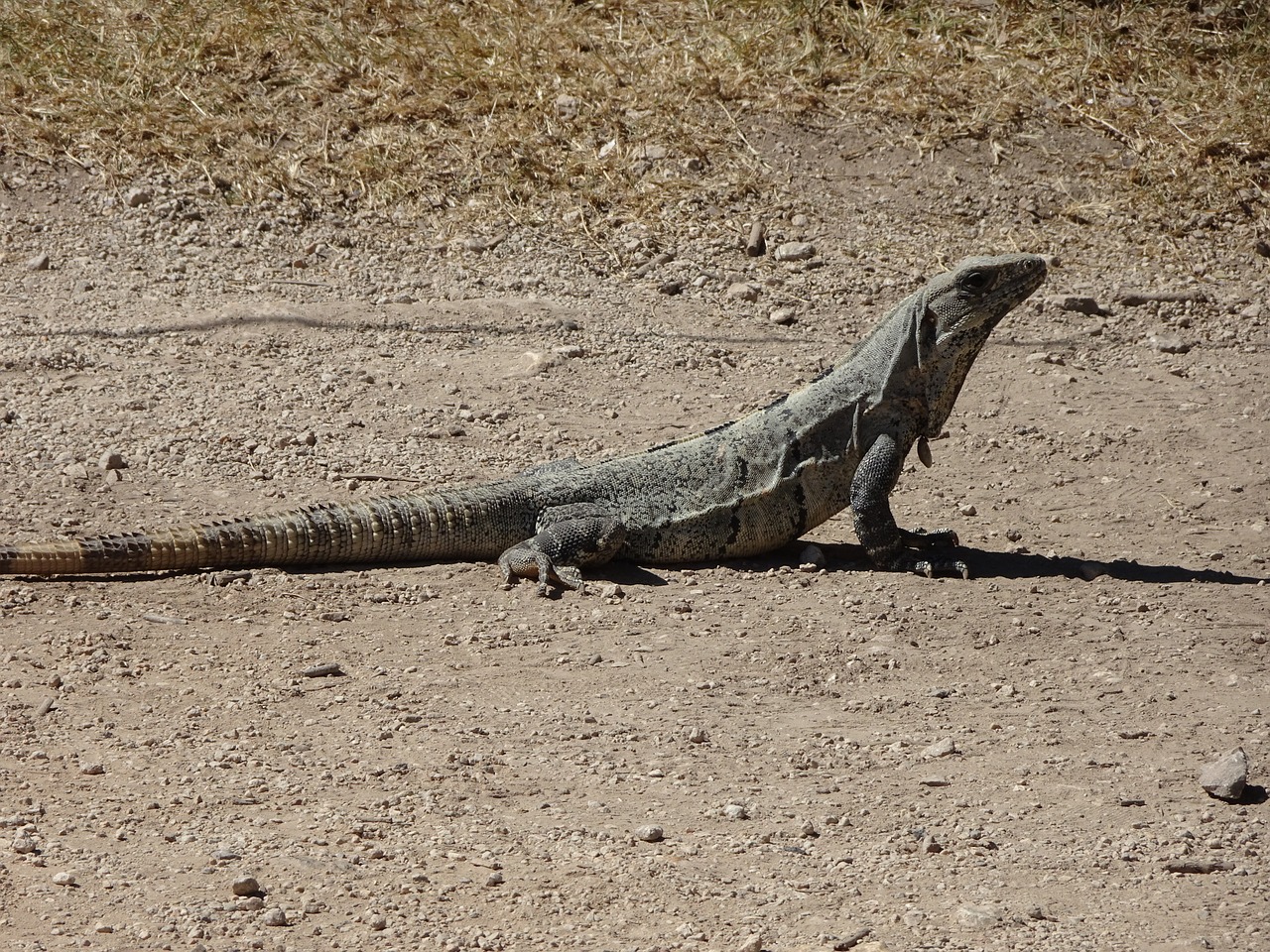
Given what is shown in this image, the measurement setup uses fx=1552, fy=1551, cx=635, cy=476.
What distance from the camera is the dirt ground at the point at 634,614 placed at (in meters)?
4.21

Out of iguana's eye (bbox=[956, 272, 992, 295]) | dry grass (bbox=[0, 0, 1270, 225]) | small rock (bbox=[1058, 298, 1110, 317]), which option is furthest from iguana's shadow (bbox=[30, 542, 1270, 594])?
dry grass (bbox=[0, 0, 1270, 225])

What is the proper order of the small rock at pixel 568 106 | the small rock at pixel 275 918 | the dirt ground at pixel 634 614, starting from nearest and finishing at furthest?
the small rock at pixel 275 918, the dirt ground at pixel 634 614, the small rock at pixel 568 106

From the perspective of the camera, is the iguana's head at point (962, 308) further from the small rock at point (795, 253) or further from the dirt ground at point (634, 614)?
the small rock at point (795, 253)

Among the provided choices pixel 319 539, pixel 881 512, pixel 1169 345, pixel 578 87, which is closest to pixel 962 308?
pixel 881 512

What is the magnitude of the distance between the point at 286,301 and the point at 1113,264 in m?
5.59

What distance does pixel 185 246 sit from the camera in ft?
32.4

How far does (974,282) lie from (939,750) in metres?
2.59

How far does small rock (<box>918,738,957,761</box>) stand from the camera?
5.11m

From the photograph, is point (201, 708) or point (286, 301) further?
point (286, 301)

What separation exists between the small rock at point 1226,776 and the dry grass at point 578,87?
6502 millimetres

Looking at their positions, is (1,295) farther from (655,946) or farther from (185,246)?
(655,946)

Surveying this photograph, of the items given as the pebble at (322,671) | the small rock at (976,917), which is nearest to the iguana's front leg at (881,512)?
the pebble at (322,671)

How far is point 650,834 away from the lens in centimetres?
450

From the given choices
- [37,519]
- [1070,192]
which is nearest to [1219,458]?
[1070,192]
